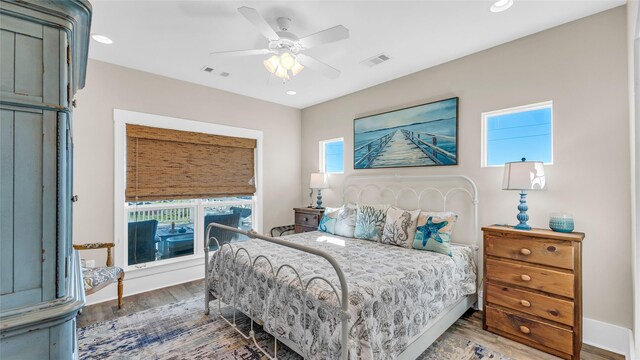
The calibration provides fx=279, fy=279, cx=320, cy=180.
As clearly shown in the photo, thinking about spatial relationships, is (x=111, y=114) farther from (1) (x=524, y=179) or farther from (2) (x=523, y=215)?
(2) (x=523, y=215)

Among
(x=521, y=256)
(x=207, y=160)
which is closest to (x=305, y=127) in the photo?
(x=207, y=160)

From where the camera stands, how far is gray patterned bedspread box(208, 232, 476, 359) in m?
1.63

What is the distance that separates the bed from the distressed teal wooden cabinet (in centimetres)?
107

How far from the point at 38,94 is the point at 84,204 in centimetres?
289

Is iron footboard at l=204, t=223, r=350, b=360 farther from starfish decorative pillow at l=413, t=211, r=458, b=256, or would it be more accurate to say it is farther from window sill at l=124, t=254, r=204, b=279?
starfish decorative pillow at l=413, t=211, r=458, b=256

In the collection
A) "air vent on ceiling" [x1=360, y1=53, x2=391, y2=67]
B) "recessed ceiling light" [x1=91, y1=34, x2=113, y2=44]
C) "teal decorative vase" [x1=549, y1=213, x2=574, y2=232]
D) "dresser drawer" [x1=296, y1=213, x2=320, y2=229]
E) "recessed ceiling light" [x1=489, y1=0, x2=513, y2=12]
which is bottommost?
"dresser drawer" [x1=296, y1=213, x2=320, y2=229]

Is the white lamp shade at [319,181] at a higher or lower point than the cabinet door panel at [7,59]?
lower

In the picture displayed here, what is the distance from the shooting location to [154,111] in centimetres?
354

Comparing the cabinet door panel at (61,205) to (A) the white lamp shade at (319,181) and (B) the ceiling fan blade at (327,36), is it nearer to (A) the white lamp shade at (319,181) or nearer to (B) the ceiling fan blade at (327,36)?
(B) the ceiling fan blade at (327,36)

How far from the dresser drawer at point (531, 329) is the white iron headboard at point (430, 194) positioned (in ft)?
2.40

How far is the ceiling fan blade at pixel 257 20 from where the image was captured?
1.78 m

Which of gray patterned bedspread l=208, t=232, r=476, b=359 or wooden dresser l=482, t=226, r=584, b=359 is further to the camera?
wooden dresser l=482, t=226, r=584, b=359

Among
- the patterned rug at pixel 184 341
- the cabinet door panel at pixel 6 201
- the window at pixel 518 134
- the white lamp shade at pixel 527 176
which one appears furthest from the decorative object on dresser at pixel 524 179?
the cabinet door panel at pixel 6 201

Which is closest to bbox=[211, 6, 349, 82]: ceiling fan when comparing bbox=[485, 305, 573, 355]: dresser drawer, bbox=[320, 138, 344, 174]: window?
bbox=[320, 138, 344, 174]: window
